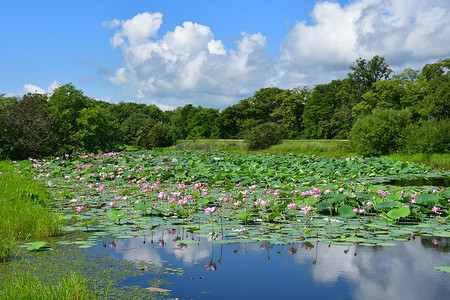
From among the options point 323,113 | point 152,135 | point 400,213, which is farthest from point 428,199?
point 323,113

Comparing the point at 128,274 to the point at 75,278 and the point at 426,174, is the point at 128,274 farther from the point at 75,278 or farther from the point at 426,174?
the point at 426,174

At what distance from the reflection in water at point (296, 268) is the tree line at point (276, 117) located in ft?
53.4

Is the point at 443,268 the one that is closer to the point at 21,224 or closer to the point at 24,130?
the point at 21,224

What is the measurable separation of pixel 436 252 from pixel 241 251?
2.77 m

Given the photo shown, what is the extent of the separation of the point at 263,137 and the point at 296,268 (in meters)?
29.2

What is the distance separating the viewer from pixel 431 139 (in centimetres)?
2144

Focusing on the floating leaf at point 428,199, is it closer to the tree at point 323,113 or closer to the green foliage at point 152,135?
the green foliage at point 152,135

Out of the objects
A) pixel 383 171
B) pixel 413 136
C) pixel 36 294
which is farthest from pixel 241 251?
pixel 413 136

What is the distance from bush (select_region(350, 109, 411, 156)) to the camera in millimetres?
24328

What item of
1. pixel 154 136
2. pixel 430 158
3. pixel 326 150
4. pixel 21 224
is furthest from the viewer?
pixel 154 136

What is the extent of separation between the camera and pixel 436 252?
16.4 feet

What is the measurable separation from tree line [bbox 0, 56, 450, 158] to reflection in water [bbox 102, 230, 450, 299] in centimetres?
1626

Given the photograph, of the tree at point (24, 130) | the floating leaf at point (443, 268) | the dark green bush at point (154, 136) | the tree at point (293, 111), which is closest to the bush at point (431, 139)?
the floating leaf at point (443, 268)

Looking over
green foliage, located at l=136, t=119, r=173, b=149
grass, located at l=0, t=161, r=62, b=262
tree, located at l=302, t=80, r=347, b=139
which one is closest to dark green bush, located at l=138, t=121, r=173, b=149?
green foliage, located at l=136, t=119, r=173, b=149
